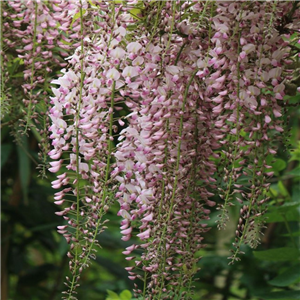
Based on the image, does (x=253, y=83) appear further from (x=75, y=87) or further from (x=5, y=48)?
(x=5, y=48)

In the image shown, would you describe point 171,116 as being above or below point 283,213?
above

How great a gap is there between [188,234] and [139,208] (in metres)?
0.08

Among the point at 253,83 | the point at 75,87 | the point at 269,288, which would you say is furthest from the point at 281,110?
the point at 269,288

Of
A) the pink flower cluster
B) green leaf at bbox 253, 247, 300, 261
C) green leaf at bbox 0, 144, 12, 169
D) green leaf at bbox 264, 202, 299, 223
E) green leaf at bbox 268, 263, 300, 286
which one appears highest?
the pink flower cluster

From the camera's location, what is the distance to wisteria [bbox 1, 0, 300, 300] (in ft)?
2.53

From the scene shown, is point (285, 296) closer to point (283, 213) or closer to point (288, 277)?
point (288, 277)

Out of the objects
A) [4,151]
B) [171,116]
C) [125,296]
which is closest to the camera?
[171,116]

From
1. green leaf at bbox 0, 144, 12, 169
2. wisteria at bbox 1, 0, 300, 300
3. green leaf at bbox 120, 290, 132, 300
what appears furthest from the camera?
green leaf at bbox 0, 144, 12, 169

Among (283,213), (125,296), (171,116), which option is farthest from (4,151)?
(171,116)

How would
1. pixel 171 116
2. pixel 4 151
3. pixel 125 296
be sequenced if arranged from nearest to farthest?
pixel 171 116
pixel 125 296
pixel 4 151

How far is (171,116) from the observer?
2.55 feet

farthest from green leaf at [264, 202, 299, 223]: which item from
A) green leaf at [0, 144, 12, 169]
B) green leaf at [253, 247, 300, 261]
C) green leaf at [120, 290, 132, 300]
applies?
green leaf at [0, 144, 12, 169]

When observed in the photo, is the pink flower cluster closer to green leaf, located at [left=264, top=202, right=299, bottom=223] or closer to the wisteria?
the wisteria

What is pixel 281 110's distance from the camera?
0.84 m
